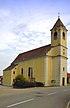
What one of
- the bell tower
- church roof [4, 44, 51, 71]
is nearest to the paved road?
the bell tower

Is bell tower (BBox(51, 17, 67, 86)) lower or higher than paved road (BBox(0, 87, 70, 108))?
higher

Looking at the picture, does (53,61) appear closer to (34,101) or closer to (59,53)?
(59,53)

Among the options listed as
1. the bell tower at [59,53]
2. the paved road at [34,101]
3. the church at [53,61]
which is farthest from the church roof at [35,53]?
the paved road at [34,101]

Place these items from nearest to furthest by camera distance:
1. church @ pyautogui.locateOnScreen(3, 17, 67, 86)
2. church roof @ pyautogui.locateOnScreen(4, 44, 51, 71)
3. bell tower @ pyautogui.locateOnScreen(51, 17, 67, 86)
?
bell tower @ pyautogui.locateOnScreen(51, 17, 67, 86)
church @ pyautogui.locateOnScreen(3, 17, 67, 86)
church roof @ pyautogui.locateOnScreen(4, 44, 51, 71)

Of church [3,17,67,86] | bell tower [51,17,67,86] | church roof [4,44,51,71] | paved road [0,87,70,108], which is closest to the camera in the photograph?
paved road [0,87,70,108]

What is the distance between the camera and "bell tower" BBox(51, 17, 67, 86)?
5853cm

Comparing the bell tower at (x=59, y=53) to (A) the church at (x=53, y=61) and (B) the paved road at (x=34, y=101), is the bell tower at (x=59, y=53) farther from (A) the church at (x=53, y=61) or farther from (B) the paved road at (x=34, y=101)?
(B) the paved road at (x=34, y=101)

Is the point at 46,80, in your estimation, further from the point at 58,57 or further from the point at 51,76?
the point at 58,57

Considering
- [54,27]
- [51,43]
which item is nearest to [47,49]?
[51,43]

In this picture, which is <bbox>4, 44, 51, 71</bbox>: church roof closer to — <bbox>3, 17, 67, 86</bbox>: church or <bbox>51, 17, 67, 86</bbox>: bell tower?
<bbox>3, 17, 67, 86</bbox>: church

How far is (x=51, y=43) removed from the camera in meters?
61.8

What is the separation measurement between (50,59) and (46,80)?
5882mm

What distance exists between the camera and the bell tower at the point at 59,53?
58.5 meters

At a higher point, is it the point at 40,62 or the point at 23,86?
the point at 40,62
